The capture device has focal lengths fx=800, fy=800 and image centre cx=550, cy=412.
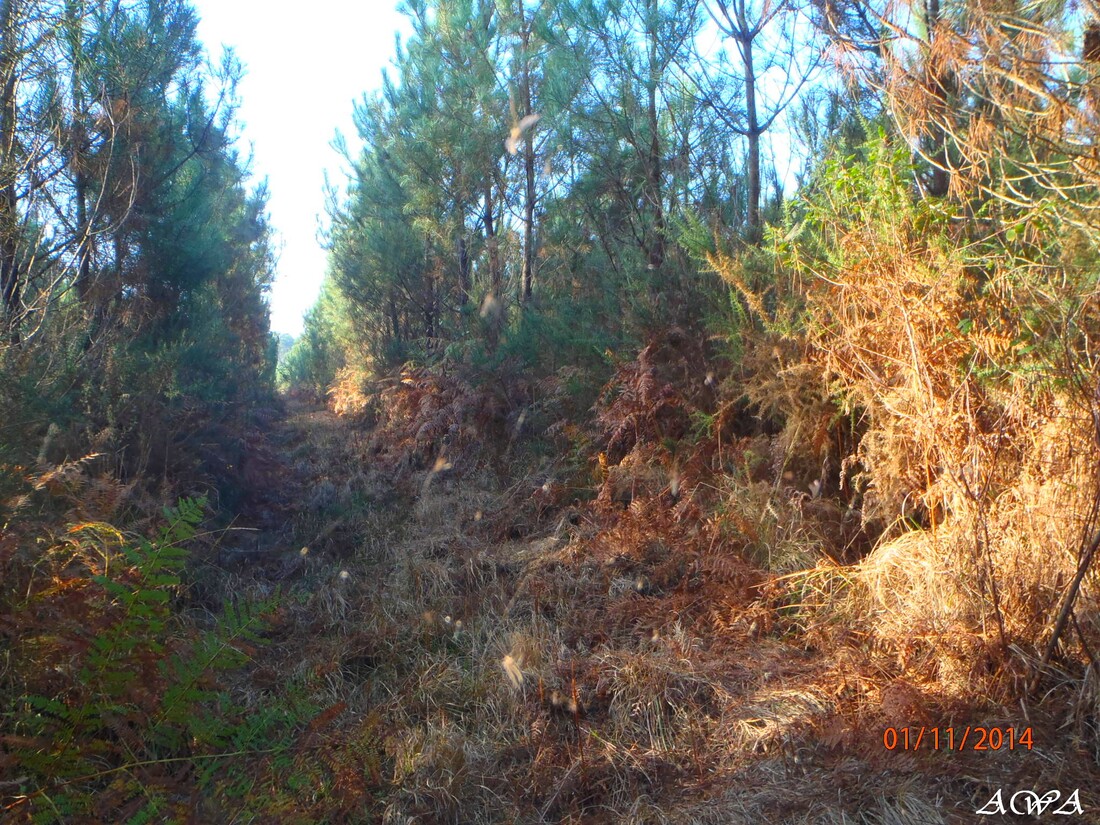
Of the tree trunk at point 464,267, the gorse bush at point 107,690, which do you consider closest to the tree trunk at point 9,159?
the gorse bush at point 107,690

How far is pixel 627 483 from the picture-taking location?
7043mm

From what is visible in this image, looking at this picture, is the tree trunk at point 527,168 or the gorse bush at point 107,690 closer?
the gorse bush at point 107,690

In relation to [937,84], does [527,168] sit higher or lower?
higher

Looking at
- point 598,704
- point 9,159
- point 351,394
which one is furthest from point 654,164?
point 351,394

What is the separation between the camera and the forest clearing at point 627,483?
347 centimetres

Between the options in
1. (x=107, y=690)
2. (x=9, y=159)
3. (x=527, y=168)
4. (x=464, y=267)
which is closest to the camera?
(x=107, y=690)

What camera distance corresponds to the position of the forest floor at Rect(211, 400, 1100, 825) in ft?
10.6

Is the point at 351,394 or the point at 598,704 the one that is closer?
the point at 598,704

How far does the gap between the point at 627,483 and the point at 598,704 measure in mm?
2937

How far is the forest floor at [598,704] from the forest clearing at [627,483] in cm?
2
